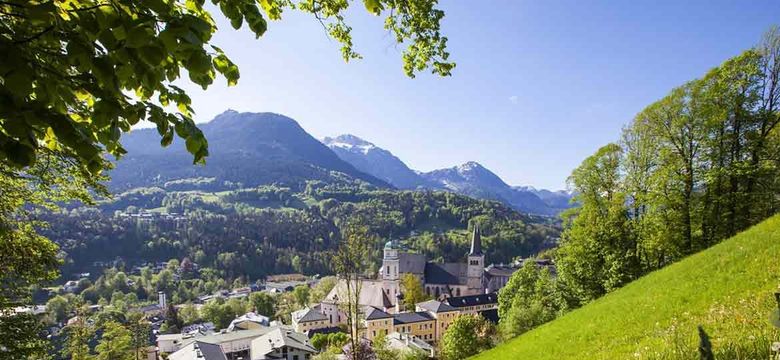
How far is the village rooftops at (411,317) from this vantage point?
67.2m

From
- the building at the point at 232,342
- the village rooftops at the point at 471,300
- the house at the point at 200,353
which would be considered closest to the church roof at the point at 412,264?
the village rooftops at the point at 471,300

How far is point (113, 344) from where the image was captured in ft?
113

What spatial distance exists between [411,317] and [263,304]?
52.2 metres

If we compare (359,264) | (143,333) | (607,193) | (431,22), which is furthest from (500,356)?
(143,333)

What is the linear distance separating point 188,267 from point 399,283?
118 m

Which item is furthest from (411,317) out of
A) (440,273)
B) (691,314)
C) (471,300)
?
(691,314)

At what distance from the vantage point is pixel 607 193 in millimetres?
29719

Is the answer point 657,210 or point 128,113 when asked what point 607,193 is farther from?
point 128,113

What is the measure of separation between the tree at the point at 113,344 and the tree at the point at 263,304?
69037mm

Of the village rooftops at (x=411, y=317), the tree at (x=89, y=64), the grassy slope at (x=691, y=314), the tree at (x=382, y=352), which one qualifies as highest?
the tree at (x=89, y=64)

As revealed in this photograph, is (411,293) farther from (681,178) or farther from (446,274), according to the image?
(681,178)

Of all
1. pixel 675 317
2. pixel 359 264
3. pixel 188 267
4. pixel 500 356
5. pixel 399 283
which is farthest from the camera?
pixel 188 267

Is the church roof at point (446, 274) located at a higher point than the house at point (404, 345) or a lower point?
lower

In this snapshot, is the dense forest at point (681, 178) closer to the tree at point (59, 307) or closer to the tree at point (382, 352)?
the tree at point (382, 352)
